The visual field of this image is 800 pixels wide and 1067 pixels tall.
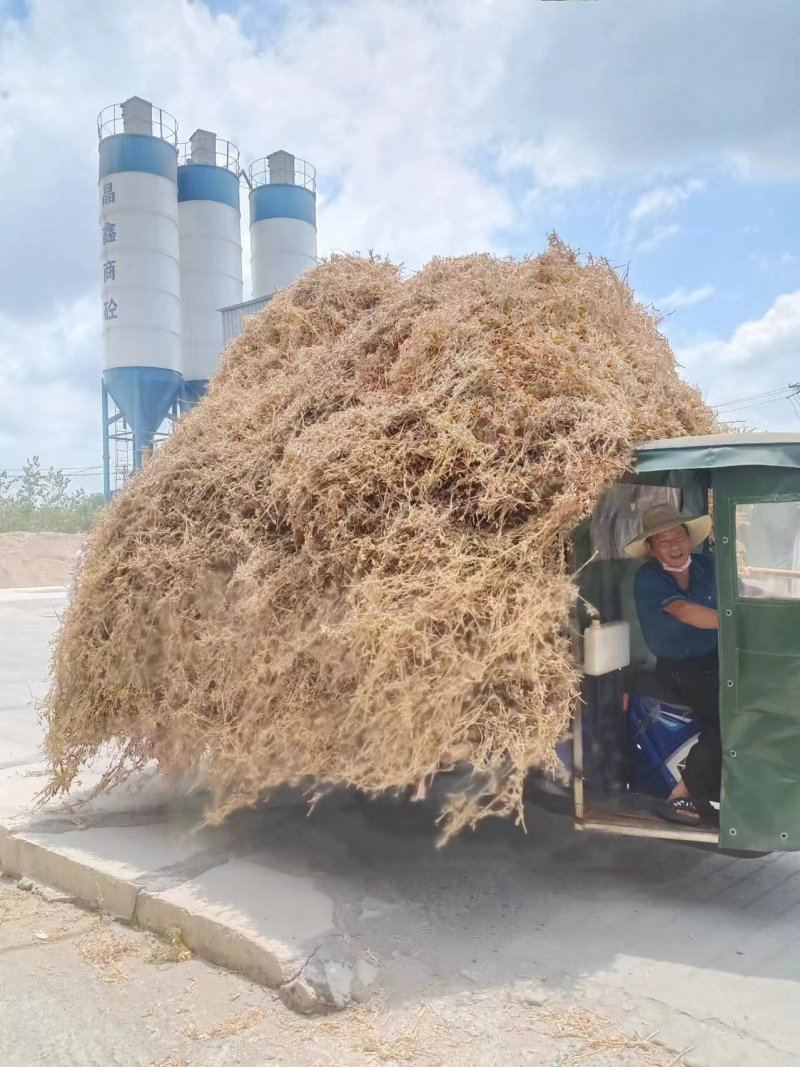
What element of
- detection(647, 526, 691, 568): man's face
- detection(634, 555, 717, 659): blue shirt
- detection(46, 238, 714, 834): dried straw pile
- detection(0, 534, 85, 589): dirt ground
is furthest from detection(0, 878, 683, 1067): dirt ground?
detection(0, 534, 85, 589): dirt ground

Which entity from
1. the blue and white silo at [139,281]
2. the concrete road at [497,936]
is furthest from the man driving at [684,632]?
the blue and white silo at [139,281]

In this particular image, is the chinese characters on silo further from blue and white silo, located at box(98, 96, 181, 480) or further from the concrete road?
the concrete road

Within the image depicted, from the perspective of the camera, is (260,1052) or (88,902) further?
(88,902)

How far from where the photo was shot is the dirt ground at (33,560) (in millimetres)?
42000

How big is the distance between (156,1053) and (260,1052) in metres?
0.39

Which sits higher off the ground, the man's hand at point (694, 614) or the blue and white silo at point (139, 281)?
the blue and white silo at point (139, 281)

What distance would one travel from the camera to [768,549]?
3932 mm

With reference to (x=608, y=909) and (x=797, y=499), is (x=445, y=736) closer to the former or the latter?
(x=608, y=909)

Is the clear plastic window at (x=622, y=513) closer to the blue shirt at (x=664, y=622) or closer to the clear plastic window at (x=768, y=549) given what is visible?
the blue shirt at (x=664, y=622)

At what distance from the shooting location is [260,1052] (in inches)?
124

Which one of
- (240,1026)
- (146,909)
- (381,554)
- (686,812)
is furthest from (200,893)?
(686,812)

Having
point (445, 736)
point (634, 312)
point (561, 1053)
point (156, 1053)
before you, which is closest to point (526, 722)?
point (445, 736)

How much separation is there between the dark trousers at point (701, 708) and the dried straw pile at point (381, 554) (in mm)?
957

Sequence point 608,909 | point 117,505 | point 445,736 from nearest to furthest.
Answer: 1. point 445,736
2. point 608,909
3. point 117,505
